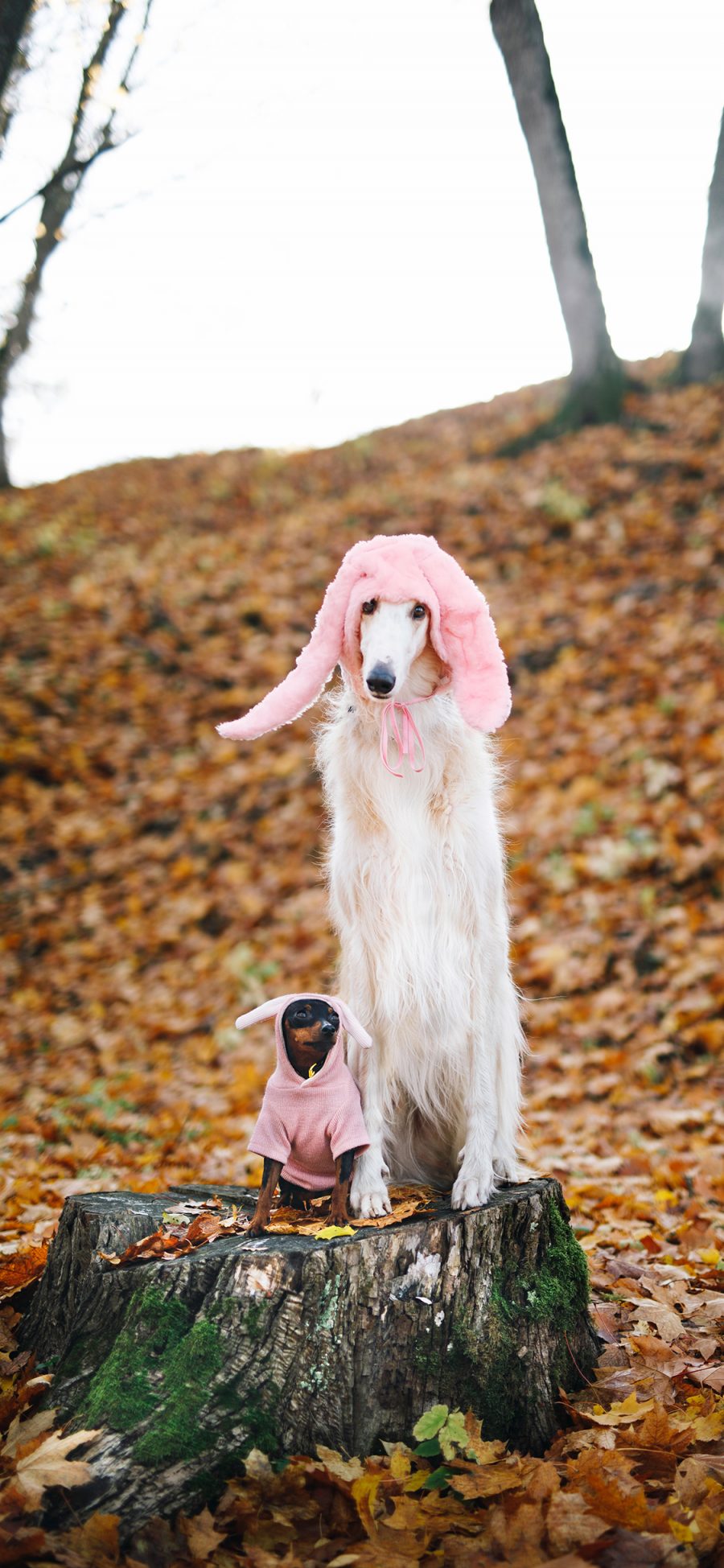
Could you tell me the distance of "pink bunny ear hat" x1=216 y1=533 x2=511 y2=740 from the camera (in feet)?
9.62

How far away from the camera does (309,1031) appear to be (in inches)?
111

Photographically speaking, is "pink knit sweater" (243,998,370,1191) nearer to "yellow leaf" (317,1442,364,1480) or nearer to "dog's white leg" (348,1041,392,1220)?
"dog's white leg" (348,1041,392,1220)

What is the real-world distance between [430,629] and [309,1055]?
4.13 feet

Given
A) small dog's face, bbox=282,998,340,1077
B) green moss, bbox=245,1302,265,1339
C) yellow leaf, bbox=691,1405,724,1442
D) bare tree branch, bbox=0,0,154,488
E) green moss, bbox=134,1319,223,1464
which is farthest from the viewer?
bare tree branch, bbox=0,0,154,488

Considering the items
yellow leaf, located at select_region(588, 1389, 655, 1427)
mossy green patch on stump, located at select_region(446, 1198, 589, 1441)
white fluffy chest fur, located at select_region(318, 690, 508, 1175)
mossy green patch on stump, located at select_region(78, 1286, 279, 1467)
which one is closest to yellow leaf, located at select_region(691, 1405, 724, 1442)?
yellow leaf, located at select_region(588, 1389, 655, 1427)

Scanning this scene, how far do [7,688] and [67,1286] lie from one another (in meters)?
8.03

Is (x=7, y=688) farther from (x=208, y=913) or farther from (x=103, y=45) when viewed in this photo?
(x=103, y=45)

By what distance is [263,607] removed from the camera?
10.9 metres

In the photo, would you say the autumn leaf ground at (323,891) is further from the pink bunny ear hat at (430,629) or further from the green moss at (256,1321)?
the pink bunny ear hat at (430,629)

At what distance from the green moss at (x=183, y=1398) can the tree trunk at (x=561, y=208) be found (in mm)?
10984

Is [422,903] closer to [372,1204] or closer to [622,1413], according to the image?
[372,1204]

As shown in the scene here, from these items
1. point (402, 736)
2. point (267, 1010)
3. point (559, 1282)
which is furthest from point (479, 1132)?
point (402, 736)

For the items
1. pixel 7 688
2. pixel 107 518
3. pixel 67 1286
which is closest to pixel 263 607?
pixel 7 688

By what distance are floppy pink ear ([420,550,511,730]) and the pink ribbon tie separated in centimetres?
18
